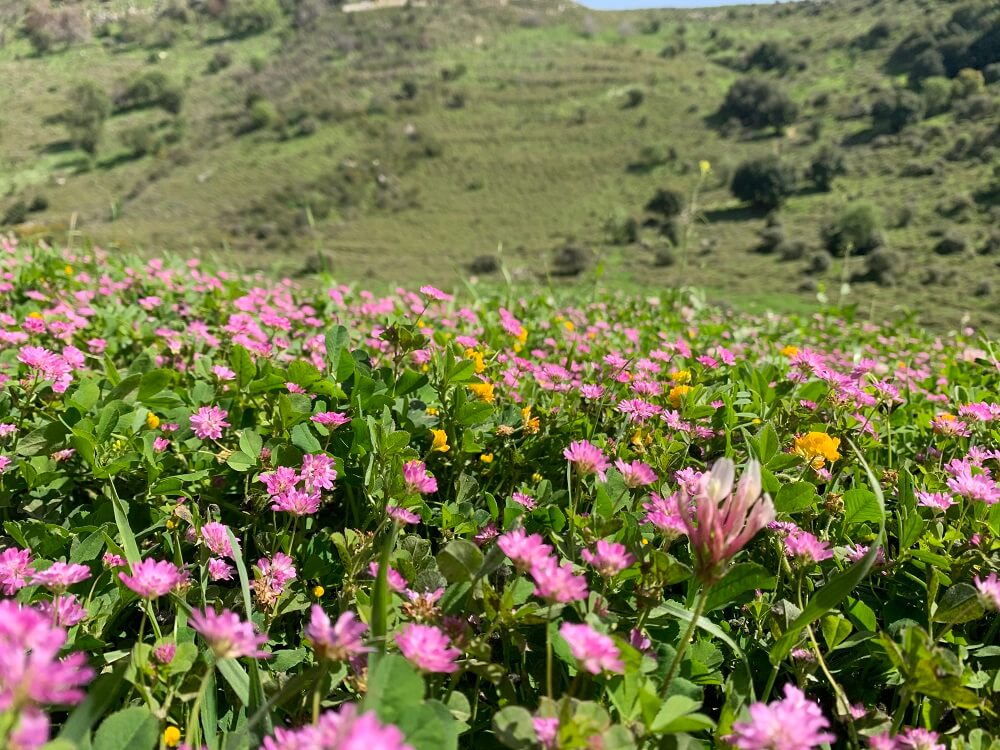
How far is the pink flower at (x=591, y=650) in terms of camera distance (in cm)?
74

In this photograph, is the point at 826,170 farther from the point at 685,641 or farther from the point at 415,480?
the point at 685,641

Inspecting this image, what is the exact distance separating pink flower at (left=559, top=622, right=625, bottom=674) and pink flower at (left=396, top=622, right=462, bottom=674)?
6.2 inches

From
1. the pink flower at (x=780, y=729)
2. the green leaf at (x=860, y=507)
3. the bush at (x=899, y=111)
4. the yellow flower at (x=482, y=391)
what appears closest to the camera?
the pink flower at (x=780, y=729)

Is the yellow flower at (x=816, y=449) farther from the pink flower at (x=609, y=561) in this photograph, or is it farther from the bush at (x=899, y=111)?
the bush at (x=899, y=111)

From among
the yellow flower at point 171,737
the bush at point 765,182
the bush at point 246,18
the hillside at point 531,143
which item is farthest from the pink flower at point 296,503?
the bush at point 246,18

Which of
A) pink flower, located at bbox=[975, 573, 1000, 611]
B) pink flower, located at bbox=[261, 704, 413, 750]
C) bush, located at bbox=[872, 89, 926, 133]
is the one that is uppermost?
pink flower, located at bbox=[261, 704, 413, 750]

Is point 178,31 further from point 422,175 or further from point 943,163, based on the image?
point 943,163

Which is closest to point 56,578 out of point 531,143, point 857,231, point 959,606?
point 959,606

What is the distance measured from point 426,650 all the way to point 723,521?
43cm

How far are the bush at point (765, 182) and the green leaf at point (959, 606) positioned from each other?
4078 centimetres

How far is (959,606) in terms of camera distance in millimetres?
1046

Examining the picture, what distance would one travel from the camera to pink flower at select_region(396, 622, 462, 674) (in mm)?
763

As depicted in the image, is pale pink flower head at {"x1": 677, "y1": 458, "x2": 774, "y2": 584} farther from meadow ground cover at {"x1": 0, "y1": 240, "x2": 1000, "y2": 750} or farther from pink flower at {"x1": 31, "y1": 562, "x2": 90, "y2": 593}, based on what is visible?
pink flower at {"x1": 31, "y1": 562, "x2": 90, "y2": 593}

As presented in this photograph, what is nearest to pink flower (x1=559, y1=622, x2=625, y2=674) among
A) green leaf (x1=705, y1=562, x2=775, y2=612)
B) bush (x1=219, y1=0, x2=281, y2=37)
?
green leaf (x1=705, y1=562, x2=775, y2=612)
